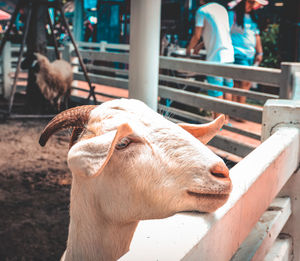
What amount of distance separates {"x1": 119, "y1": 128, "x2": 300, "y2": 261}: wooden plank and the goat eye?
0.36 m

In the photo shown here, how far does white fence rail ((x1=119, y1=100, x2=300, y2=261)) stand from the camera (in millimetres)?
961

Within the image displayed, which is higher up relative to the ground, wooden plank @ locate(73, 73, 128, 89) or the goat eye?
the goat eye

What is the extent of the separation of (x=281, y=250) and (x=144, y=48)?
7.53 ft

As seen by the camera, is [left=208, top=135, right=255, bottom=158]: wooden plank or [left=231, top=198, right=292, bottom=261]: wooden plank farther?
[left=208, top=135, right=255, bottom=158]: wooden plank

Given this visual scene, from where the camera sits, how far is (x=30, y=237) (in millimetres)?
3473

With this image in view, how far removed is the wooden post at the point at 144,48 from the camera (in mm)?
3721

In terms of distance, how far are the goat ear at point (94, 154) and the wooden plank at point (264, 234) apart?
2.67 ft

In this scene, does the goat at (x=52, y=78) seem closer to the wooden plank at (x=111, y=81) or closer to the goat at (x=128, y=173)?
the wooden plank at (x=111, y=81)

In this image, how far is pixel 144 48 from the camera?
12.7ft

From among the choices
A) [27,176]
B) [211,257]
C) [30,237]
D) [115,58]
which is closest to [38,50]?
[115,58]

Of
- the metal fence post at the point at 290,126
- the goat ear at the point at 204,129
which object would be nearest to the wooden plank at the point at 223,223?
the goat ear at the point at 204,129

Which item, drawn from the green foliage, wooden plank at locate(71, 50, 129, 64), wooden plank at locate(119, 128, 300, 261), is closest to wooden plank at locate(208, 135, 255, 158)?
the green foliage

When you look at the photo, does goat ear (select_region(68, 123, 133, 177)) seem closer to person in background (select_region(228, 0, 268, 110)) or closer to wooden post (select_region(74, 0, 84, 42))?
person in background (select_region(228, 0, 268, 110))

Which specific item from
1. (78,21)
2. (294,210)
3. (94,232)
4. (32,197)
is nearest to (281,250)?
(294,210)
